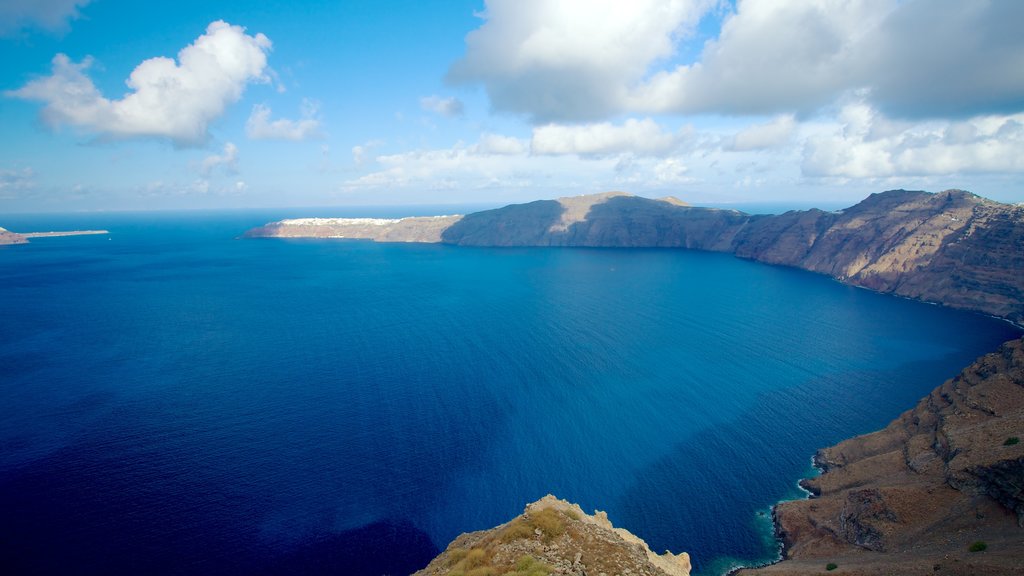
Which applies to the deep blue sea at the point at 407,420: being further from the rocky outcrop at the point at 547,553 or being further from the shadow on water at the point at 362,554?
the rocky outcrop at the point at 547,553

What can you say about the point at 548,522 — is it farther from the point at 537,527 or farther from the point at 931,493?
the point at 931,493

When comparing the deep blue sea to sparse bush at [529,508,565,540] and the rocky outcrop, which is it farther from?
sparse bush at [529,508,565,540]

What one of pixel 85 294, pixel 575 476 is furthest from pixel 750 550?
pixel 85 294

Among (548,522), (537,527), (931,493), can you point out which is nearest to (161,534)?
(537,527)

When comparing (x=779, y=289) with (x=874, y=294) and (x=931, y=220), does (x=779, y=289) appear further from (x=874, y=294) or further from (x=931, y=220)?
(x=931, y=220)

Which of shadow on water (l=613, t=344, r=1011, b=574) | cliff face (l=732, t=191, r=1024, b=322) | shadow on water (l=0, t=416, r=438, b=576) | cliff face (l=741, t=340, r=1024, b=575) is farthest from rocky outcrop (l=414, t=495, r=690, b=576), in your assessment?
cliff face (l=732, t=191, r=1024, b=322)
